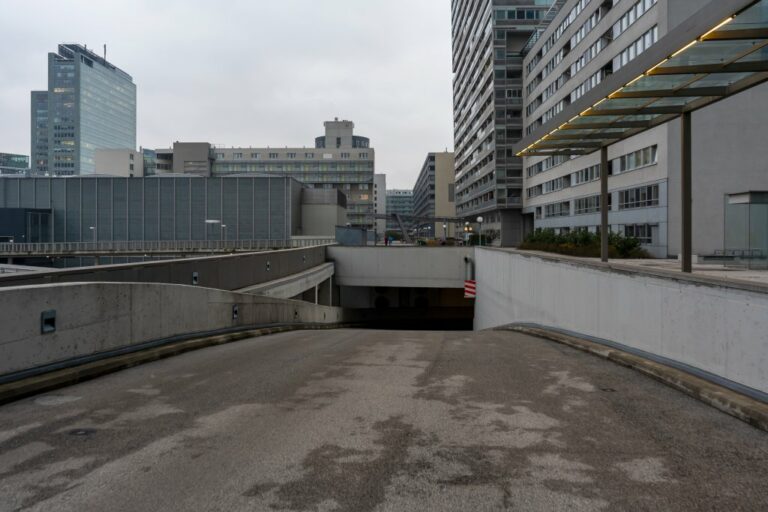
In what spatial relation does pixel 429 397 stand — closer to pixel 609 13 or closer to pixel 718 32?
pixel 718 32

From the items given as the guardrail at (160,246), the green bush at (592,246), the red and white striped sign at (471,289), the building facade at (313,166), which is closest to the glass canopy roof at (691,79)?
the green bush at (592,246)

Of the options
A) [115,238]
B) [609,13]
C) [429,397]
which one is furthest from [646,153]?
[115,238]

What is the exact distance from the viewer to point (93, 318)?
304 inches

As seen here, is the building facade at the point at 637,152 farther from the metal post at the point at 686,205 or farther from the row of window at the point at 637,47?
the metal post at the point at 686,205

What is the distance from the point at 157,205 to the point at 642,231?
7347cm

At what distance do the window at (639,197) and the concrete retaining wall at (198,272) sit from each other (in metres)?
27.7

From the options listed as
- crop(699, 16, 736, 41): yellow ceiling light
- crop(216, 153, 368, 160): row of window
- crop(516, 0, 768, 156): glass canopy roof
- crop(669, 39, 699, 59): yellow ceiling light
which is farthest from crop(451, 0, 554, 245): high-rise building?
crop(699, 16, 736, 41): yellow ceiling light

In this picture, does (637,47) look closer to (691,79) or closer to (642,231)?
(642,231)

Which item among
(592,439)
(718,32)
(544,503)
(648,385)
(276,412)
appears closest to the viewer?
(544,503)

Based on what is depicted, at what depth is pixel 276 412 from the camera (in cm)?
581

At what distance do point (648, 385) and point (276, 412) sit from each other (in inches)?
191

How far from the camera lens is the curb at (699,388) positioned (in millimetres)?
5301

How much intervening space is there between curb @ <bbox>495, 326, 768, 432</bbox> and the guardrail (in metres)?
53.1

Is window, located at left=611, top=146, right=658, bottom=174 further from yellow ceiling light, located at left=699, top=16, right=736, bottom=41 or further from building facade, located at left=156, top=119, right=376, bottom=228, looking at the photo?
building facade, located at left=156, top=119, right=376, bottom=228
